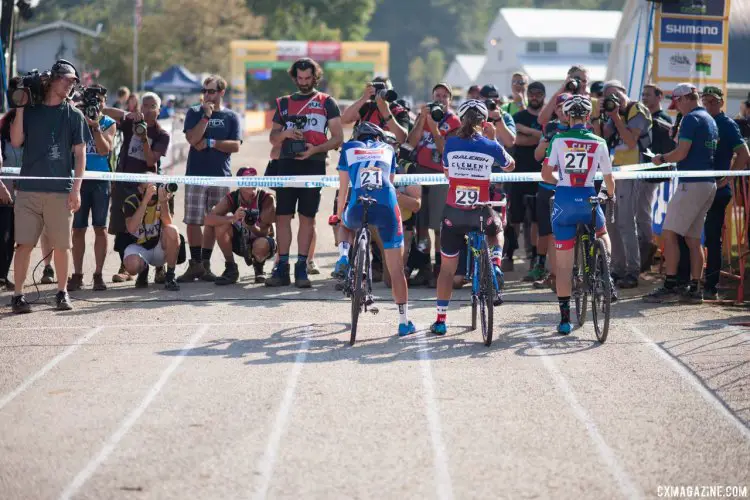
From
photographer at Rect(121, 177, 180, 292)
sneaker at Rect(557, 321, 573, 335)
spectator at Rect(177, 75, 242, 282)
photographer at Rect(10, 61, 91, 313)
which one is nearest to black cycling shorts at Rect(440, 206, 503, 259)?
sneaker at Rect(557, 321, 573, 335)

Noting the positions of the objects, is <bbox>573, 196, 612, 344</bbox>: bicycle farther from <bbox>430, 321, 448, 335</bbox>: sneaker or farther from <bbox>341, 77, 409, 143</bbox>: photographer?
<bbox>341, 77, 409, 143</bbox>: photographer

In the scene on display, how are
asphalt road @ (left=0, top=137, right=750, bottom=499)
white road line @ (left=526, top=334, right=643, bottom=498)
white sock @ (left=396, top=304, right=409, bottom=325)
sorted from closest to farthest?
white road line @ (left=526, top=334, right=643, bottom=498) < asphalt road @ (left=0, top=137, right=750, bottom=499) < white sock @ (left=396, top=304, right=409, bottom=325)

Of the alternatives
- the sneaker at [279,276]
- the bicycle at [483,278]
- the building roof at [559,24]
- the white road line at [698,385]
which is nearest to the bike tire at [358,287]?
the bicycle at [483,278]

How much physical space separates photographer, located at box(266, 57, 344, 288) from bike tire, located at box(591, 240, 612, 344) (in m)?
3.58

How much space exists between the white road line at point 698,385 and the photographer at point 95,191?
5676 mm

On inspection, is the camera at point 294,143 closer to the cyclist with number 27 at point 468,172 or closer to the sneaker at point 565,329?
the cyclist with number 27 at point 468,172

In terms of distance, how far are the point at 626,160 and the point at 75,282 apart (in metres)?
6.05

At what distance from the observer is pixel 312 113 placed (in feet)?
40.1

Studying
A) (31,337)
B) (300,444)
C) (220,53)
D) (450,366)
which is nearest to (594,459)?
(300,444)

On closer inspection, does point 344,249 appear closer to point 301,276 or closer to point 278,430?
point 301,276

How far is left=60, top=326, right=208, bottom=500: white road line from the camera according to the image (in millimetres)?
5824

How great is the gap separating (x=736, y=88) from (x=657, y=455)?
27.8 meters

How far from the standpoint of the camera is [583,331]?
993 centimetres

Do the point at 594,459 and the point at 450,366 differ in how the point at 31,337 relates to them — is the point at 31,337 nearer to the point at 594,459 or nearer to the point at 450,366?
the point at 450,366
